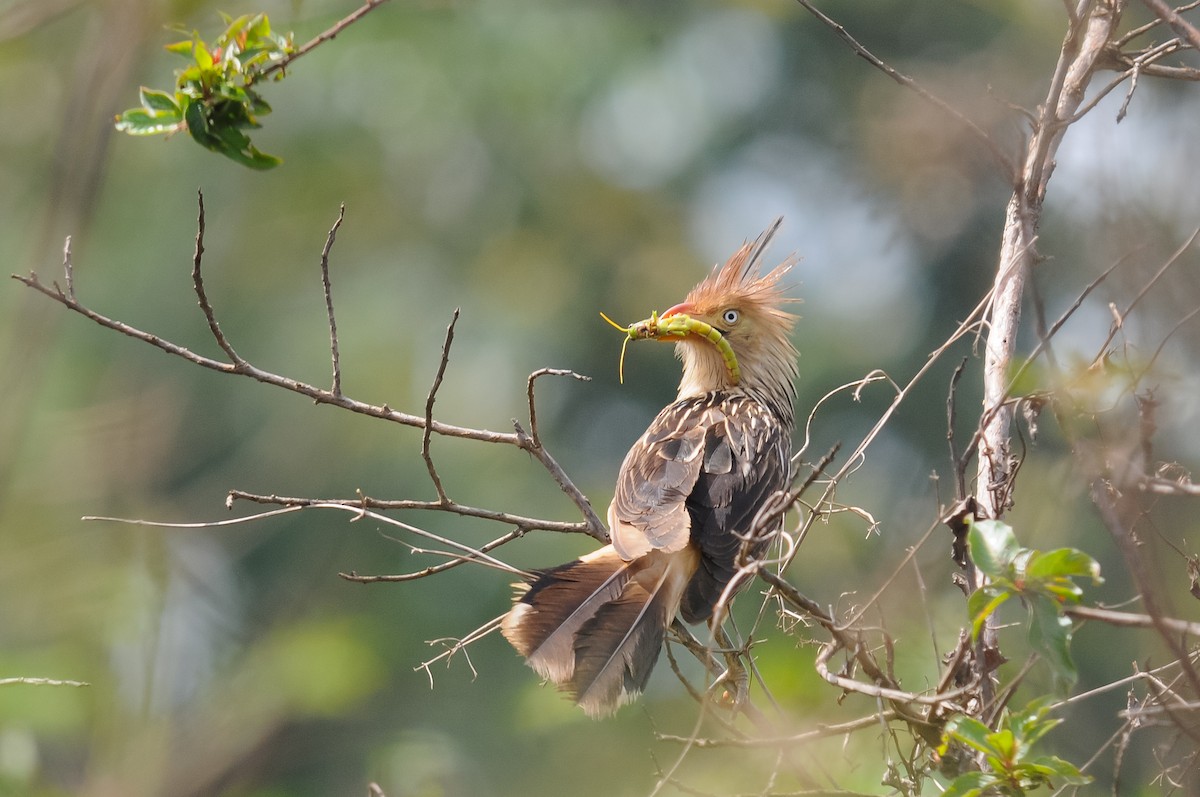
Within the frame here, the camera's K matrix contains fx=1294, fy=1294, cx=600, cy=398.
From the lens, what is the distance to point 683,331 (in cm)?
434

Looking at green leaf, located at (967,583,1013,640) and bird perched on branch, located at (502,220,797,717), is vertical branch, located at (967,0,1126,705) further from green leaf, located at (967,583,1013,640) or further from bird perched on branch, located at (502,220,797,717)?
bird perched on branch, located at (502,220,797,717)

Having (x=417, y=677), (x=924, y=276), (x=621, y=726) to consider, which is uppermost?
(x=924, y=276)

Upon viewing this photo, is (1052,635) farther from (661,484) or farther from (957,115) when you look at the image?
(661,484)

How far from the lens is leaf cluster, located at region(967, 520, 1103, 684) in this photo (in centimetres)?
200

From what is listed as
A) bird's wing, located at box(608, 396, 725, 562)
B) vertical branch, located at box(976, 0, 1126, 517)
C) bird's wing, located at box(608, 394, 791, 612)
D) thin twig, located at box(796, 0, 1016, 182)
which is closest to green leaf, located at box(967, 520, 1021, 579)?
vertical branch, located at box(976, 0, 1126, 517)

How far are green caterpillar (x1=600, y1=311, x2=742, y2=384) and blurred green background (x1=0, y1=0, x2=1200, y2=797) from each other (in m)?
4.23

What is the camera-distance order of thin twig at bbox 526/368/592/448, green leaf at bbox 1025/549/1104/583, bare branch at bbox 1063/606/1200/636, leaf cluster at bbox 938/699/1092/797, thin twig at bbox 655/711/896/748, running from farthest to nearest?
1. thin twig at bbox 526/368/592/448
2. thin twig at bbox 655/711/896/748
3. leaf cluster at bbox 938/699/1092/797
4. green leaf at bbox 1025/549/1104/583
5. bare branch at bbox 1063/606/1200/636

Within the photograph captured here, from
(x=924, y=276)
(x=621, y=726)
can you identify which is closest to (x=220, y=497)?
(x=621, y=726)

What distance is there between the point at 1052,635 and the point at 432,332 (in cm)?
1213

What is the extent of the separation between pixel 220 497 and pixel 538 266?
4485mm

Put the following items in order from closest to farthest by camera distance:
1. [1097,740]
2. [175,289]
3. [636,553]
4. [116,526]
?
[636,553], [1097,740], [116,526], [175,289]

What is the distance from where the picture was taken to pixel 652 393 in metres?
14.9

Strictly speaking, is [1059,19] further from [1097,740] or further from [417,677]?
[417,677]

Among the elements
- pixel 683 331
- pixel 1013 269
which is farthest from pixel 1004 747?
pixel 683 331
